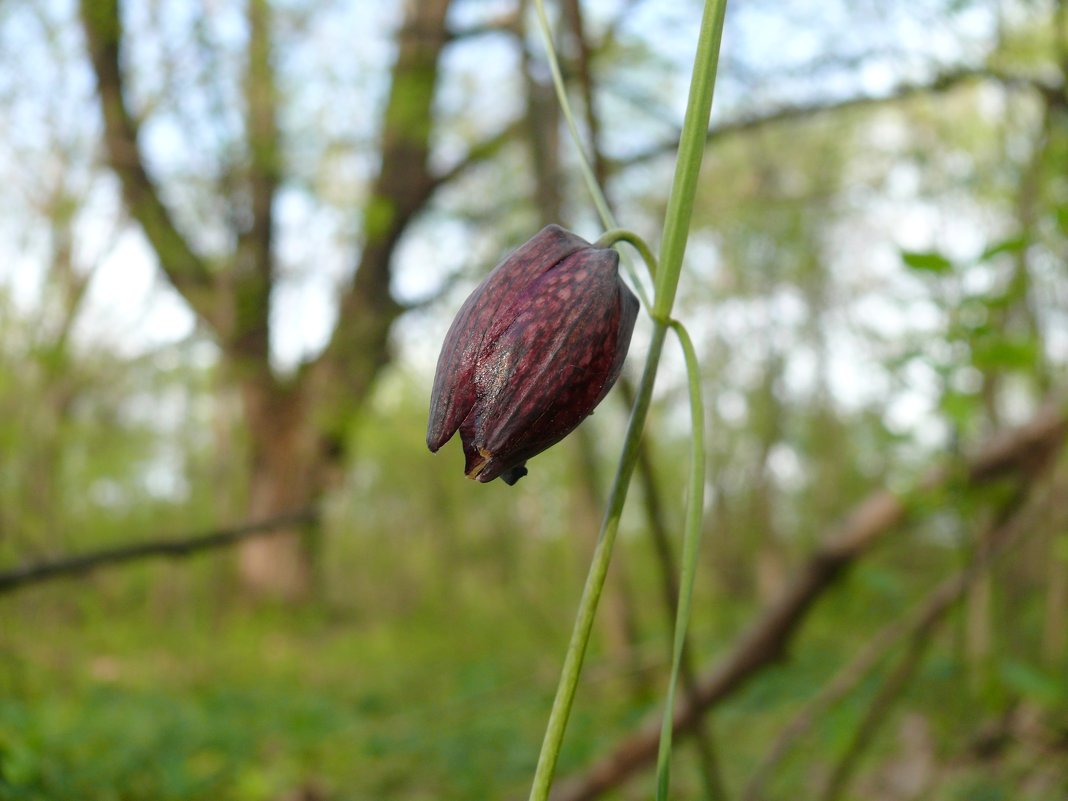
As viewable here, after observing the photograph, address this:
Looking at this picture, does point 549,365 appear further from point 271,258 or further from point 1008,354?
point 271,258

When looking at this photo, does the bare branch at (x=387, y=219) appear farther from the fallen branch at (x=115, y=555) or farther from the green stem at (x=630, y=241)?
the green stem at (x=630, y=241)

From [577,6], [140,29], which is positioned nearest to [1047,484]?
[577,6]

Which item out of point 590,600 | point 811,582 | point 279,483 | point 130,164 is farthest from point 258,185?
point 590,600

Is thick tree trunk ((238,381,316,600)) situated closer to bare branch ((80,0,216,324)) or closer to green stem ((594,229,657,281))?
bare branch ((80,0,216,324))

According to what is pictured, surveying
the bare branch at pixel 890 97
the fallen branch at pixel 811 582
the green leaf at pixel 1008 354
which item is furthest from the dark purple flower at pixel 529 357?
the bare branch at pixel 890 97

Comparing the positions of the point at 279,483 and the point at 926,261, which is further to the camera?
the point at 279,483

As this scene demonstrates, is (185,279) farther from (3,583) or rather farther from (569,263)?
(569,263)

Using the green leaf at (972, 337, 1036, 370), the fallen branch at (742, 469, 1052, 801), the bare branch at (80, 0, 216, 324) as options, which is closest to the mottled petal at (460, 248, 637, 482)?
the green leaf at (972, 337, 1036, 370)
